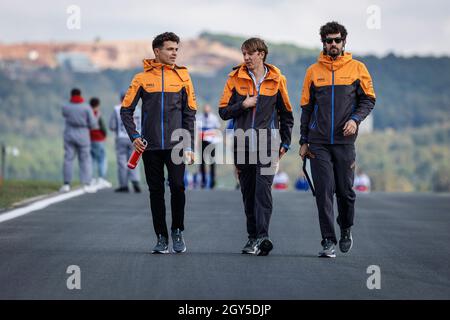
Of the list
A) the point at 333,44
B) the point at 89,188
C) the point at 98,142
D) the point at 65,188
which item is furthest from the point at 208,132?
the point at 333,44

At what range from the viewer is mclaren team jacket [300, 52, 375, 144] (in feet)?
40.0

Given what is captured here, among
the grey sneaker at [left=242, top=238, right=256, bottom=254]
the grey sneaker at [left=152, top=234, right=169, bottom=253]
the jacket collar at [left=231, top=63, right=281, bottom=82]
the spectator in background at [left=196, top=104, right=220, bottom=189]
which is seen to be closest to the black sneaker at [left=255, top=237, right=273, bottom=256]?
the grey sneaker at [left=242, top=238, right=256, bottom=254]

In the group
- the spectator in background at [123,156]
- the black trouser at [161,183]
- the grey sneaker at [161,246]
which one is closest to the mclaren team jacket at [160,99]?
the black trouser at [161,183]

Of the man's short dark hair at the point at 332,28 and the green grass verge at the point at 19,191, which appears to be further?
the green grass verge at the point at 19,191

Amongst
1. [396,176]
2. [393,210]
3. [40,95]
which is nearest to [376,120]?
[396,176]

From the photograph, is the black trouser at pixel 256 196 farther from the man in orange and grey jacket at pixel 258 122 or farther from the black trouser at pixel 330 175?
the black trouser at pixel 330 175

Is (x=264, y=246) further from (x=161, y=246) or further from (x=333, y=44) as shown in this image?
(x=333, y=44)

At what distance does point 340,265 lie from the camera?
11461 millimetres

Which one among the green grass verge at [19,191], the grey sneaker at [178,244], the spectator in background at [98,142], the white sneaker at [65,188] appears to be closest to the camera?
the grey sneaker at [178,244]

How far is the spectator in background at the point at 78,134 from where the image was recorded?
24.3 meters

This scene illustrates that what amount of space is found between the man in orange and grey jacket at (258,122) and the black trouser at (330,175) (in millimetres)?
365

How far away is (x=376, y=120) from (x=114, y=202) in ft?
427

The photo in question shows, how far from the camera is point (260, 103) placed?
40.5 feet

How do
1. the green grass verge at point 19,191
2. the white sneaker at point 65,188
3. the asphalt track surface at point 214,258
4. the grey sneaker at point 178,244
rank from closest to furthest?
the asphalt track surface at point 214,258
the grey sneaker at point 178,244
the green grass verge at point 19,191
the white sneaker at point 65,188
